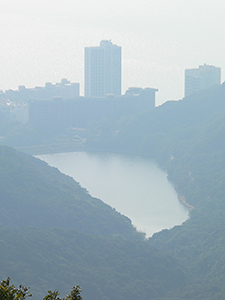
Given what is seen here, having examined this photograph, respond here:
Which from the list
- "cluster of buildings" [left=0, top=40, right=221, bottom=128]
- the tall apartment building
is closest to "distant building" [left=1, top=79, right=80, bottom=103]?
"cluster of buildings" [left=0, top=40, right=221, bottom=128]

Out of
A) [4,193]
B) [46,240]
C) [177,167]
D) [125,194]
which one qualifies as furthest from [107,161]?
[46,240]

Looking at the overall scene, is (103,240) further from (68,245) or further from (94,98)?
(94,98)

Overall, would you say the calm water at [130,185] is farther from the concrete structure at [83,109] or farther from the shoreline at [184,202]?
the concrete structure at [83,109]

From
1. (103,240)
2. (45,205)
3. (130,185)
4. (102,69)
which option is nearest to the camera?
(103,240)

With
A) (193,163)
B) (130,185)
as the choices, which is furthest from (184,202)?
(193,163)

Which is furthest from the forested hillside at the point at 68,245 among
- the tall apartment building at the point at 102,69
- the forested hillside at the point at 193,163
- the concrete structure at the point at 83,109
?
the tall apartment building at the point at 102,69

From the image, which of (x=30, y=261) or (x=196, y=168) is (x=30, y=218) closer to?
(x=30, y=261)

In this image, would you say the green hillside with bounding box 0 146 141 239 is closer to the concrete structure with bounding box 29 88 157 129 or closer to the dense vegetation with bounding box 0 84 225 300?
the dense vegetation with bounding box 0 84 225 300
